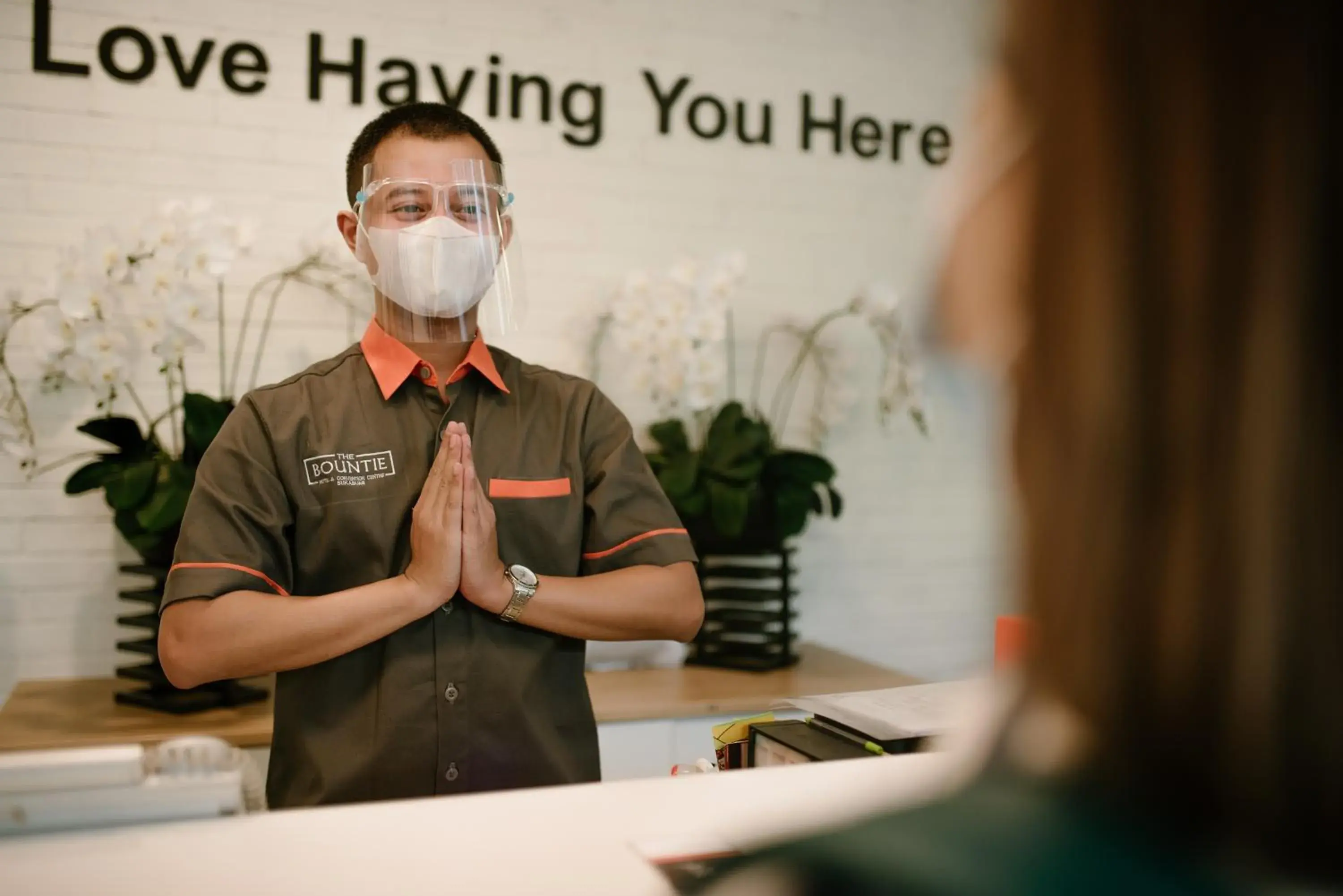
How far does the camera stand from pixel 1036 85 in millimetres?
427

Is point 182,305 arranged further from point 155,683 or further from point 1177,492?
point 1177,492

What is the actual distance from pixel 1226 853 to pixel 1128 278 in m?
0.21

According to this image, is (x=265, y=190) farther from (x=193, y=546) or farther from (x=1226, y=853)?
(x=1226, y=853)

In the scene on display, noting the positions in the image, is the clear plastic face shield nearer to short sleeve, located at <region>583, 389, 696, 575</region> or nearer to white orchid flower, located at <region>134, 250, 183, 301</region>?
short sleeve, located at <region>583, 389, 696, 575</region>

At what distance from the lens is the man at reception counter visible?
1.66 m

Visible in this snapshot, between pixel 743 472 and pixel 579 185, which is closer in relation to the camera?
pixel 743 472

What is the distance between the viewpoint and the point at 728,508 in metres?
2.82

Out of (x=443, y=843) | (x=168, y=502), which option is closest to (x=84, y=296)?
(x=168, y=502)

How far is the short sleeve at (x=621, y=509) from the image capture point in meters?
1.87

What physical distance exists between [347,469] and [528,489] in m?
0.29

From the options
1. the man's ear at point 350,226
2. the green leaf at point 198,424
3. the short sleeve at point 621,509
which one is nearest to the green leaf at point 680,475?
the short sleeve at point 621,509

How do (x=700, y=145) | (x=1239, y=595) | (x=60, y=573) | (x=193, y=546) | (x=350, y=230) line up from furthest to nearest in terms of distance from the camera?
(x=700, y=145) < (x=60, y=573) < (x=350, y=230) < (x=193, y=546) < (x=1239, y=595)

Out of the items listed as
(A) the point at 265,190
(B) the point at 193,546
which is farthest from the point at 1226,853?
(A) the point at 265,190

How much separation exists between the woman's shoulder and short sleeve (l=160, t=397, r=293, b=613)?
143 cm
